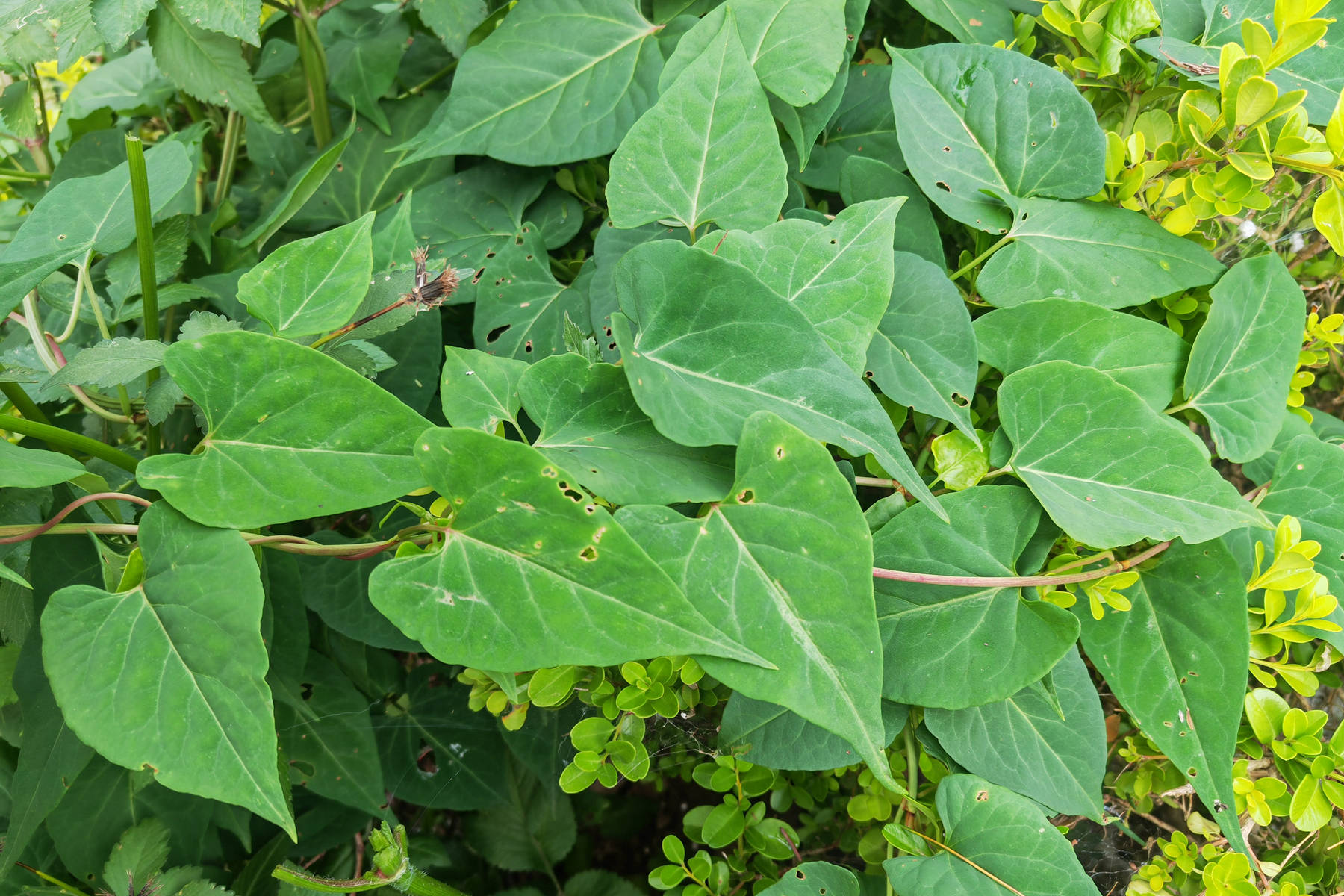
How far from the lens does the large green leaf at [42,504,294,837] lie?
397mm

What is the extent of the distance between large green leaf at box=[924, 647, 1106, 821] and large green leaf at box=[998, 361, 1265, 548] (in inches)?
4.7

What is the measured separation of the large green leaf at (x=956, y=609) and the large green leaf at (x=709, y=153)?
9.7 inches

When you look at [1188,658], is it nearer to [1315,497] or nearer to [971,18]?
[1315,497]

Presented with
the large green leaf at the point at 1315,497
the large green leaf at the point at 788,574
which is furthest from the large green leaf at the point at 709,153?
the large green leaf at the point at 1315,497

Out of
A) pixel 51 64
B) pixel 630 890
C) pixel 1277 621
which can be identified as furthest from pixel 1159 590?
pixel 51 64

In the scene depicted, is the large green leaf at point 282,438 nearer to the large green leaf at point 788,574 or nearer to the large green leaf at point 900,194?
the large green leaf at point 788,574

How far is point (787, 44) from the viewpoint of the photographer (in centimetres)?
64

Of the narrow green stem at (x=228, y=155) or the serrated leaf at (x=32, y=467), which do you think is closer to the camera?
the serrated leaf at (x=32, y=467)

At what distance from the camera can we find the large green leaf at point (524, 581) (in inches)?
15.8

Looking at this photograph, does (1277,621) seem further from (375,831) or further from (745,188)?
(375,831)

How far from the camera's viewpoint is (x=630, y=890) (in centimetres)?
101

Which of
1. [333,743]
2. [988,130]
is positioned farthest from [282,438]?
[988,130]

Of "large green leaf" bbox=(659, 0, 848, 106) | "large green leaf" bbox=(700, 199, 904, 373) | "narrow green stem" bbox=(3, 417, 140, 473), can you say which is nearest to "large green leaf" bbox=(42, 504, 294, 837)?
"narrow green stem" bbox=(3, 417, 140, 473)

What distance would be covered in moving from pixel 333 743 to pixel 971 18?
3.02ft
